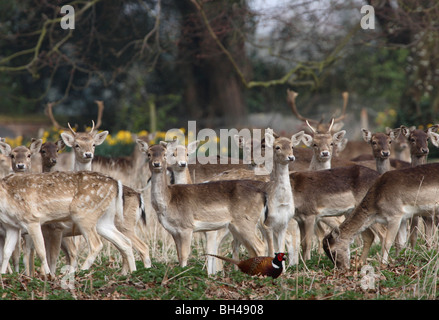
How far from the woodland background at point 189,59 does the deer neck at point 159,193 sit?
24.6ft

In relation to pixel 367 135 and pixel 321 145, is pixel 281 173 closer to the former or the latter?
pixel 321 145

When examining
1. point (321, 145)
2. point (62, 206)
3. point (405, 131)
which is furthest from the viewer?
point (405, 131)

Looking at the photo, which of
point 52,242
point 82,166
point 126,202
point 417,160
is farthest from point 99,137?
Result: point 417,160

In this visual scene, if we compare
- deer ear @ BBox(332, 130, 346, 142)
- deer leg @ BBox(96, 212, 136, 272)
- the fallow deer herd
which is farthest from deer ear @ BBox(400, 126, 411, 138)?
deer leg @ BBox(96, 212, 136, 272)

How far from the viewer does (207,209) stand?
757cm

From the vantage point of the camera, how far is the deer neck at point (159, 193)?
25.2 ft

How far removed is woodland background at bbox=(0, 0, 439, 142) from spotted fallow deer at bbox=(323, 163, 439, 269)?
7507 millimetres

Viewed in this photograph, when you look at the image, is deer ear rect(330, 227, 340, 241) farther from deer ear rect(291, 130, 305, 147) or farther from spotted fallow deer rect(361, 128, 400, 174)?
spotted fallow deer rect(361, 128, 400, 174)

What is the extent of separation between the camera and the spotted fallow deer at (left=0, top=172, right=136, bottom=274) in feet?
23.5

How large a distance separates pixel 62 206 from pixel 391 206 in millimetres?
3438

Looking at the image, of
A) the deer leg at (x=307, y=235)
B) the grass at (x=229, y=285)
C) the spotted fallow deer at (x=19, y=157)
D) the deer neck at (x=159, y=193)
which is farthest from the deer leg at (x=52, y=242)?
the deer leg at (x=307, y=235)

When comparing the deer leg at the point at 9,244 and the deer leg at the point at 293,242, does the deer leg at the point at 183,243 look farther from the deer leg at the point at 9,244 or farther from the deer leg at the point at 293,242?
the deer leg at the point at 9,244
